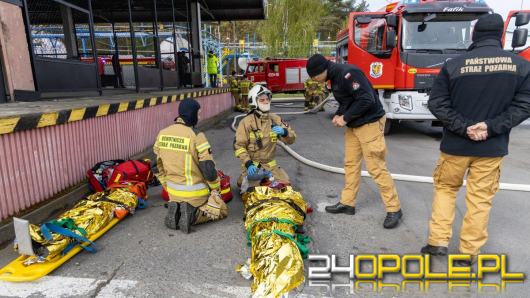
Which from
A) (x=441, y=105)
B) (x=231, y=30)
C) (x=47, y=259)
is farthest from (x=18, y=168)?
(x=231, y=30)

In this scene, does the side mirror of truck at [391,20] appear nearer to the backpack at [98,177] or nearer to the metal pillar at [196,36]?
the backpack at [98,177]

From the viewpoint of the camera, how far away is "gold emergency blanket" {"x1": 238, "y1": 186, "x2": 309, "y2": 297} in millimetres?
2145

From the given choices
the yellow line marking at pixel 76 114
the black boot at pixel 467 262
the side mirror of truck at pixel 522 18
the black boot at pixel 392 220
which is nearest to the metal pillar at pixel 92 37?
the yellow line marking at pixel 76 114

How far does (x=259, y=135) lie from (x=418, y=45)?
16.3 ft

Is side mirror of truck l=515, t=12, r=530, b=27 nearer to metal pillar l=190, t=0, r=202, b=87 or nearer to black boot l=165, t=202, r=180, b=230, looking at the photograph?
black boot l=165, t=202, r=180, b=230

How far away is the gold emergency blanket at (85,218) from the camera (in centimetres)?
268

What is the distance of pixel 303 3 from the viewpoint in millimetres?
28594

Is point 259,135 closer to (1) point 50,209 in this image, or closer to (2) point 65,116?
(2) point 65,116

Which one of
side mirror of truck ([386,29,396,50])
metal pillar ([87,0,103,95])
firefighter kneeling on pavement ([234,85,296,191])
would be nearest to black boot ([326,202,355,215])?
firefighter kneeling on pavement ([234,85,296,191])

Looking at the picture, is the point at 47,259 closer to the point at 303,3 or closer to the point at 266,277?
the point at 266,277

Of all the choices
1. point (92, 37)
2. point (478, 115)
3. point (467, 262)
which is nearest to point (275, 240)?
point (467, 262)

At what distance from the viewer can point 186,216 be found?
332 cm

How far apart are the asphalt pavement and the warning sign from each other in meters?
0.84

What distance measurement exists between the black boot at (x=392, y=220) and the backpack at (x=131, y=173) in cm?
302
